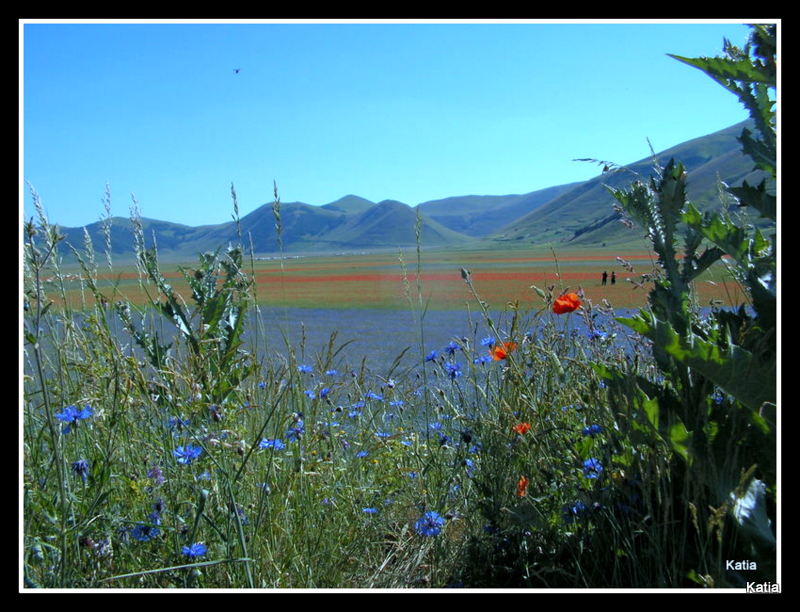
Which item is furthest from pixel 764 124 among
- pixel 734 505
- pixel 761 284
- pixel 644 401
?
pixel 734 505

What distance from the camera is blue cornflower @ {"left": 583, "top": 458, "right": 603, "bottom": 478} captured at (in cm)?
210

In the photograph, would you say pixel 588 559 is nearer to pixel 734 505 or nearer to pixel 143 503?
pixel 734 505

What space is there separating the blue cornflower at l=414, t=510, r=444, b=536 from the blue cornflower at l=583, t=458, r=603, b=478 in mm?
465

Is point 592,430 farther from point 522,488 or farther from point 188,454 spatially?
point 188,454

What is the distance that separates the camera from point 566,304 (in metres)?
2.70

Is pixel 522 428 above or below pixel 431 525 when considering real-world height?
above

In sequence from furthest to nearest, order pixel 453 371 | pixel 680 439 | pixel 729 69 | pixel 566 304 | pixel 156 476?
pixel 453 371 < pixel 566 304 < pixel 156 476 < pixel 729 69 < pixel 680 439

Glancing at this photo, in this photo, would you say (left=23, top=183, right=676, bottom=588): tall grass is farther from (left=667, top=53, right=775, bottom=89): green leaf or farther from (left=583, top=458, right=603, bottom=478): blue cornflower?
(left=667, top=53, right=775, bottom=89): green leaf

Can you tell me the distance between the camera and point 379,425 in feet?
11.8

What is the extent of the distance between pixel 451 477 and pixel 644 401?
0.81m

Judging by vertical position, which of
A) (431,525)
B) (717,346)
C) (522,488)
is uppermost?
(717,346)

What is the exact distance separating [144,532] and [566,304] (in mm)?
1660

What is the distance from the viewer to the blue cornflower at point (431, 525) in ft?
6.97

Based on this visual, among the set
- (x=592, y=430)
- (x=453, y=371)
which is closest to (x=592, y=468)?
(x=592, y=430)
